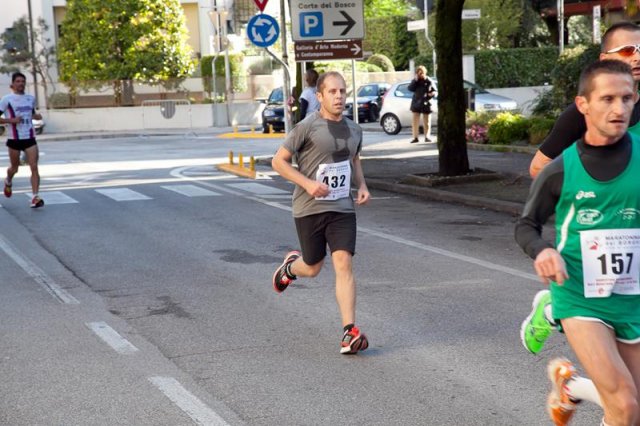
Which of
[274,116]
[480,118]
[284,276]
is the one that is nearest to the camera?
[284,276]

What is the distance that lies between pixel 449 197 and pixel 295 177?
9.51m

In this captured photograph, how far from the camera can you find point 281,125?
40156 mm

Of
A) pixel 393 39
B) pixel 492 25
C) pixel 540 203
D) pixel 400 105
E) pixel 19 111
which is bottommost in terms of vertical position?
pixel 400 105

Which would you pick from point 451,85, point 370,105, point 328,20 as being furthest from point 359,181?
point 370,105

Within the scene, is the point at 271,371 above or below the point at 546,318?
below

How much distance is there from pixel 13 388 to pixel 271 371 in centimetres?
152

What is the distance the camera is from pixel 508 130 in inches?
999

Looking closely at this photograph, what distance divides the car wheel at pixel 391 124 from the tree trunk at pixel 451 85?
14.8 meters

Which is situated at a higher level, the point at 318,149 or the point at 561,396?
the point at 318,149

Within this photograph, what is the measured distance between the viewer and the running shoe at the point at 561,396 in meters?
5.17

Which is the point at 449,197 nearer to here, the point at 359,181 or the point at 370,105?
the point at 359,181

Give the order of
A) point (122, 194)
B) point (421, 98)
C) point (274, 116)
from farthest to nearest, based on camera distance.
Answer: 1. point (274, 116)
2. point (421, 98)
3. point (122, 194)

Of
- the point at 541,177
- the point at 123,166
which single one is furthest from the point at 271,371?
the point at 123,166

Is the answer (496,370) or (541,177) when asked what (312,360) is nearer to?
(496,370)
